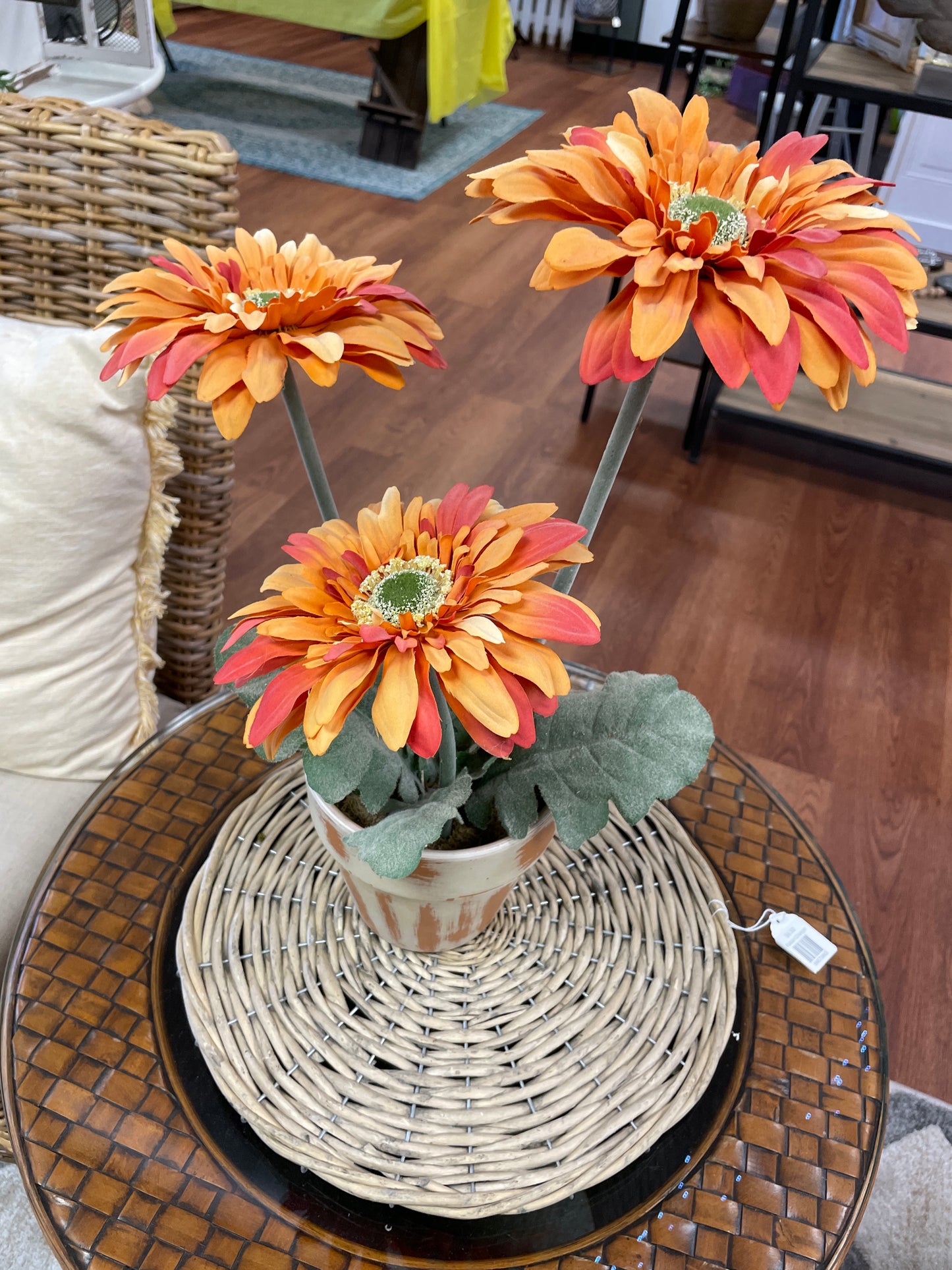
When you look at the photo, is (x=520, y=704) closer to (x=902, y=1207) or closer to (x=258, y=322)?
(x=258, y=322)

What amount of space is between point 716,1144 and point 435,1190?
19 centimetres

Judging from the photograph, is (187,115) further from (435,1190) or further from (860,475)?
(435,1190)

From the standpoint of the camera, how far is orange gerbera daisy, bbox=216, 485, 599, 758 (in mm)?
401

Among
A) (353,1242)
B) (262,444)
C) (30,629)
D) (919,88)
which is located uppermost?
(919,88)

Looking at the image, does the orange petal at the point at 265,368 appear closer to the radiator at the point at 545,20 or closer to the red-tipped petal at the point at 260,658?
the red-tipped petal at the point at 260,658

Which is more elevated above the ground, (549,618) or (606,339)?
(606,339)

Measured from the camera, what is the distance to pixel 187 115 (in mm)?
3648

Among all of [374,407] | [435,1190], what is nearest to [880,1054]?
[435,1190]

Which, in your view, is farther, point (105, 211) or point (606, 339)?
point (105, 211)

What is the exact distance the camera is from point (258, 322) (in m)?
0.43

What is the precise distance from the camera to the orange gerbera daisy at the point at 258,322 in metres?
0.43

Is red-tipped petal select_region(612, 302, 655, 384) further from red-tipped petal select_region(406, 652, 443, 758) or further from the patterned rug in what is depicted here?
the patterned rug

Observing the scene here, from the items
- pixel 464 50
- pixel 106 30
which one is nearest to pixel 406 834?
pixel 106 30

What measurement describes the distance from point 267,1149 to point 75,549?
0.50 m
